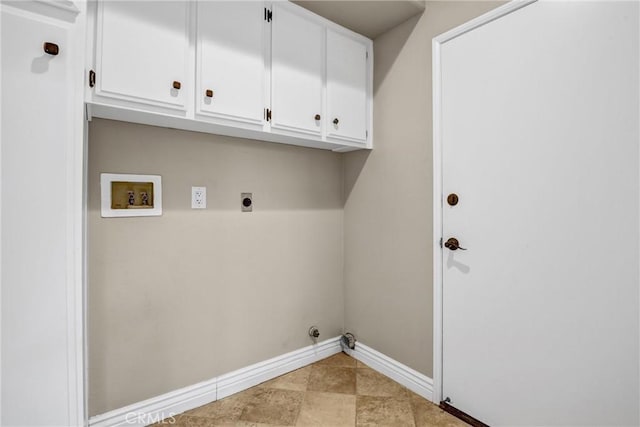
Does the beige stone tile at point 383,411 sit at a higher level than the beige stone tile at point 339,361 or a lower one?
lower

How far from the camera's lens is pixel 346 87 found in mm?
2100

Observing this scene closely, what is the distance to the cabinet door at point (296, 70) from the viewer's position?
178 centimetres

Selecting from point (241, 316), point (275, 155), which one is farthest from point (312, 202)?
point (241, 316)

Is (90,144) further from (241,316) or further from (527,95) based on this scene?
(527,95)

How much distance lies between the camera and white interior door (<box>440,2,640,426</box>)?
1.21 m

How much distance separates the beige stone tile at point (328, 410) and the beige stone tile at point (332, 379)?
5 centimetres

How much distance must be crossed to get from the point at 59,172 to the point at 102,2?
2.44ft

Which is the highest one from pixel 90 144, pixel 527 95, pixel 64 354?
pixel 527 95

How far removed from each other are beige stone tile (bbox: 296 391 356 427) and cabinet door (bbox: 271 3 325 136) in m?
1.58

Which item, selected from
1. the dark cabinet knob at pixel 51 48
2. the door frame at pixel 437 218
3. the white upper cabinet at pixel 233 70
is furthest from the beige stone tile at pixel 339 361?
the dark cabinet knob at pixel 51 48

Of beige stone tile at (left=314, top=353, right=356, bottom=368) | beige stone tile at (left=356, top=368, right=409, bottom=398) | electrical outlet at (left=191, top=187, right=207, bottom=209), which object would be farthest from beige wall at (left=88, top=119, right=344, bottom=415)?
beige stone tile at (left=356, top=368, right=409, bottom=398)

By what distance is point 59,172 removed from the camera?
106 cm

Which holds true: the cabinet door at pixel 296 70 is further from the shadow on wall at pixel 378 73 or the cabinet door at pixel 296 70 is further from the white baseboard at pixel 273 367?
the white baseboard at pixel 273 367

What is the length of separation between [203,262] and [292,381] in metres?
0.97
